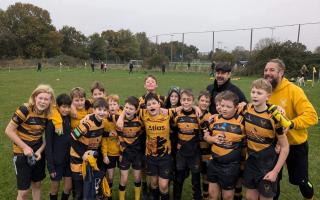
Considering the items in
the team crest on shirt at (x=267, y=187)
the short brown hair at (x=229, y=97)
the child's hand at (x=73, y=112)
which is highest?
the short brown hair at (x=229, y=97)

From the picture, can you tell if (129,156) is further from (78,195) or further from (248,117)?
(248,117)

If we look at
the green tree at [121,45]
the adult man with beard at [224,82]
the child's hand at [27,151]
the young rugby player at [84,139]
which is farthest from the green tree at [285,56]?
the green tree at [121,45]

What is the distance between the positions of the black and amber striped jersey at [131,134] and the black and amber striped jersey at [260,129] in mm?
1663

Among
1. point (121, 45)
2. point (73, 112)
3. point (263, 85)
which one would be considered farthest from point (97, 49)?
point (263, 85)

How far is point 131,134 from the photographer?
4.87m

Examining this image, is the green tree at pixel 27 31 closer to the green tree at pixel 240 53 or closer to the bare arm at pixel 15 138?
the green tree at pixel 240 53

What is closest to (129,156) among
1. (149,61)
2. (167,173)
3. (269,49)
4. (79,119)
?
(167,173)

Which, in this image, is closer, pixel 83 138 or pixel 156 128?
pixel 83 138

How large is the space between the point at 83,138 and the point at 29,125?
29.8 inches

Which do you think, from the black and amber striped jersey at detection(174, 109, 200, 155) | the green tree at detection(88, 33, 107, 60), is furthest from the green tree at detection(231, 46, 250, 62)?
the black and amber striped jersey at detection(174, 109, 200, 155)

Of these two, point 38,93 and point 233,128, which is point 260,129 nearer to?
point 233,128

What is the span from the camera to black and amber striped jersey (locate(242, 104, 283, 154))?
387 cm

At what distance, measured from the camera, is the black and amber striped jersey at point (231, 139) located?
412 cm

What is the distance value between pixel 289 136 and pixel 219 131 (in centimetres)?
104
